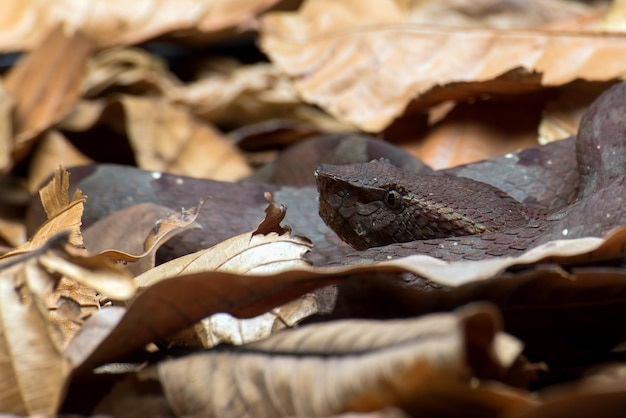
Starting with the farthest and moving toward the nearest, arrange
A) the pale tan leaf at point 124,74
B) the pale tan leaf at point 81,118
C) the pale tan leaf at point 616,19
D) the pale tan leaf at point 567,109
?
the pale tan leaf at point 124,74, the pale tan leaf at point 81,118, the pale tan leaf at point 616,19, the pale tan leaf at point 567,109

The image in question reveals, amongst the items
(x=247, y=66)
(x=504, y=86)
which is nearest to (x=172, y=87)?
(x=247, y=66)

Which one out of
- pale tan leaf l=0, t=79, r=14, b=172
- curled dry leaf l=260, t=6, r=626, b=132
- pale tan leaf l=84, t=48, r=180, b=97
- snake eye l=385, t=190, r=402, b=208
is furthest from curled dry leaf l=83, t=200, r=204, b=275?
pale tan leaf l=84, t=48, r=180, b=97

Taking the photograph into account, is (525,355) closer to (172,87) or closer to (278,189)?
(278,189)

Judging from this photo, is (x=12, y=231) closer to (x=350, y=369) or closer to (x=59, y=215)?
(x=59, y=215)

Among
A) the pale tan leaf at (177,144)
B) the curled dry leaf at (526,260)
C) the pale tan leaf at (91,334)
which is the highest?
the curled dry leaf at (526,260)

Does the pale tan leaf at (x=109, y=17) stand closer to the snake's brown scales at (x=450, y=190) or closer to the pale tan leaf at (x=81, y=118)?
the pale tan leaf at (x=81, y=118)

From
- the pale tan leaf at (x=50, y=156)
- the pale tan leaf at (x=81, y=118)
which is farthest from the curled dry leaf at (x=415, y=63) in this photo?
the pale tan leaf at (x=50, y=156)

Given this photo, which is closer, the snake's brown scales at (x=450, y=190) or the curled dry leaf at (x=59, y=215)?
the curled dry leaf at (x=59, y=215)
